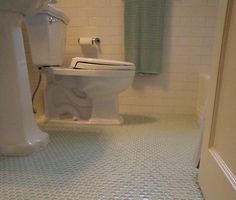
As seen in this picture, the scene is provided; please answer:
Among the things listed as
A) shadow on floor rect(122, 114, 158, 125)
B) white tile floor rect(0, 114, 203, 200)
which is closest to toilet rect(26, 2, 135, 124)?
shadow on floor rect(122, 114, 158, 125)

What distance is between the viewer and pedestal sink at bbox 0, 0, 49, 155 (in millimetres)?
950

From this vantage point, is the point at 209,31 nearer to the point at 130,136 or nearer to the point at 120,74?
the point at 120,74

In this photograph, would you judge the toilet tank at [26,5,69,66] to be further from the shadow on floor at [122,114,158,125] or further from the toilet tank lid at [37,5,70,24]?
the shadow on floor at [122,114,158,125]

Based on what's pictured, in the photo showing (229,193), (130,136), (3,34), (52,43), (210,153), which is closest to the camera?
(229,193)

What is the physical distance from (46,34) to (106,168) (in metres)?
0.94

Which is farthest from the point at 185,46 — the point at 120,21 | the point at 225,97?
the point at 225,97

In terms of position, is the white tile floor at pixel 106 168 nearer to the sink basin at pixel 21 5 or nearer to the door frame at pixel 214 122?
the door frame at pixel 214 122

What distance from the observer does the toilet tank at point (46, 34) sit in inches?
54.2

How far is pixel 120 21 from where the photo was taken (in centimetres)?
181

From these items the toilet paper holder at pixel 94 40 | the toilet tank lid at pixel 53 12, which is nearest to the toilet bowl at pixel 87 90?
the toilet tank lid at pixel 53 12

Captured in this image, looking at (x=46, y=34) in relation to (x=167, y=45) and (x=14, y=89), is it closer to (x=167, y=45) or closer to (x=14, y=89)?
(x=14, y=89)

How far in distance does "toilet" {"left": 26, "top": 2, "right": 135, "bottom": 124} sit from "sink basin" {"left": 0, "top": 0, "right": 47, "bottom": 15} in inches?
14.3

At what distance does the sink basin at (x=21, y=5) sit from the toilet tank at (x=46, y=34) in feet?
1.32

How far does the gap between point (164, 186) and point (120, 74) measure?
78cm
